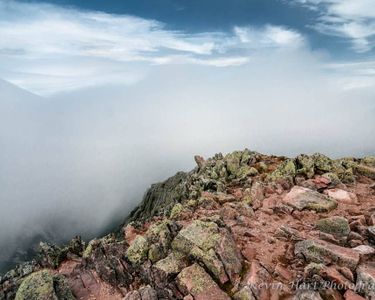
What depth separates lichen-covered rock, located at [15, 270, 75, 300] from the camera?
27.5m

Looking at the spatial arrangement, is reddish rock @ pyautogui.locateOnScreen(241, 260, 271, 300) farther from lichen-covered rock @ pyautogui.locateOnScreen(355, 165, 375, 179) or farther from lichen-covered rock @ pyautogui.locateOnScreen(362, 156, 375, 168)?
lichen-covered rock @ pyautogui.locateOnScreen(362, 156, 375, 168)

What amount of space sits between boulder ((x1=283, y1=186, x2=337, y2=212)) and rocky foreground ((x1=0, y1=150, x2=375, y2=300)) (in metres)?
0.11

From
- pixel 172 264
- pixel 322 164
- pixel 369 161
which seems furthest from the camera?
pixel 369 161

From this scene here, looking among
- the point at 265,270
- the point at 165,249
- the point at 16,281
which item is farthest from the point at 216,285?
the point at 16,281

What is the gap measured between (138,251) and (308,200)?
773 inches

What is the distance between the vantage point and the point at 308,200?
38781mm

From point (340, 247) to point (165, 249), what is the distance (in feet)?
48.9

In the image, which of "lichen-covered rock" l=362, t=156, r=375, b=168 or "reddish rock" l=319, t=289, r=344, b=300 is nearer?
"reddish rock" l=319, t=289, r=344, b=300

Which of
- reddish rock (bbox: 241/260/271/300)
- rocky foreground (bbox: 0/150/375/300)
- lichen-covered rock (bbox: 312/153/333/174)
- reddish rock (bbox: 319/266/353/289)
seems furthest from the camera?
lichen-covered rock (bbox: 312/153/333/174)

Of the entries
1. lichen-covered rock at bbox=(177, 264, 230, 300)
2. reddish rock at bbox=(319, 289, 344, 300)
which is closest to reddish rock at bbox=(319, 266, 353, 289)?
reddish rock at bbox=(319, 289, 344, 300)

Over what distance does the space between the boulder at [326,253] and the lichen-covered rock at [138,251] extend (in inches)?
529

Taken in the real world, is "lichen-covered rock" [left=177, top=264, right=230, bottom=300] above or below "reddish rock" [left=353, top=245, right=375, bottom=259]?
below

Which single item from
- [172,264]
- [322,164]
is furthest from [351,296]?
[322,164]

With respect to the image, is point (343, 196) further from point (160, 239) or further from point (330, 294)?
point (160, 239)
